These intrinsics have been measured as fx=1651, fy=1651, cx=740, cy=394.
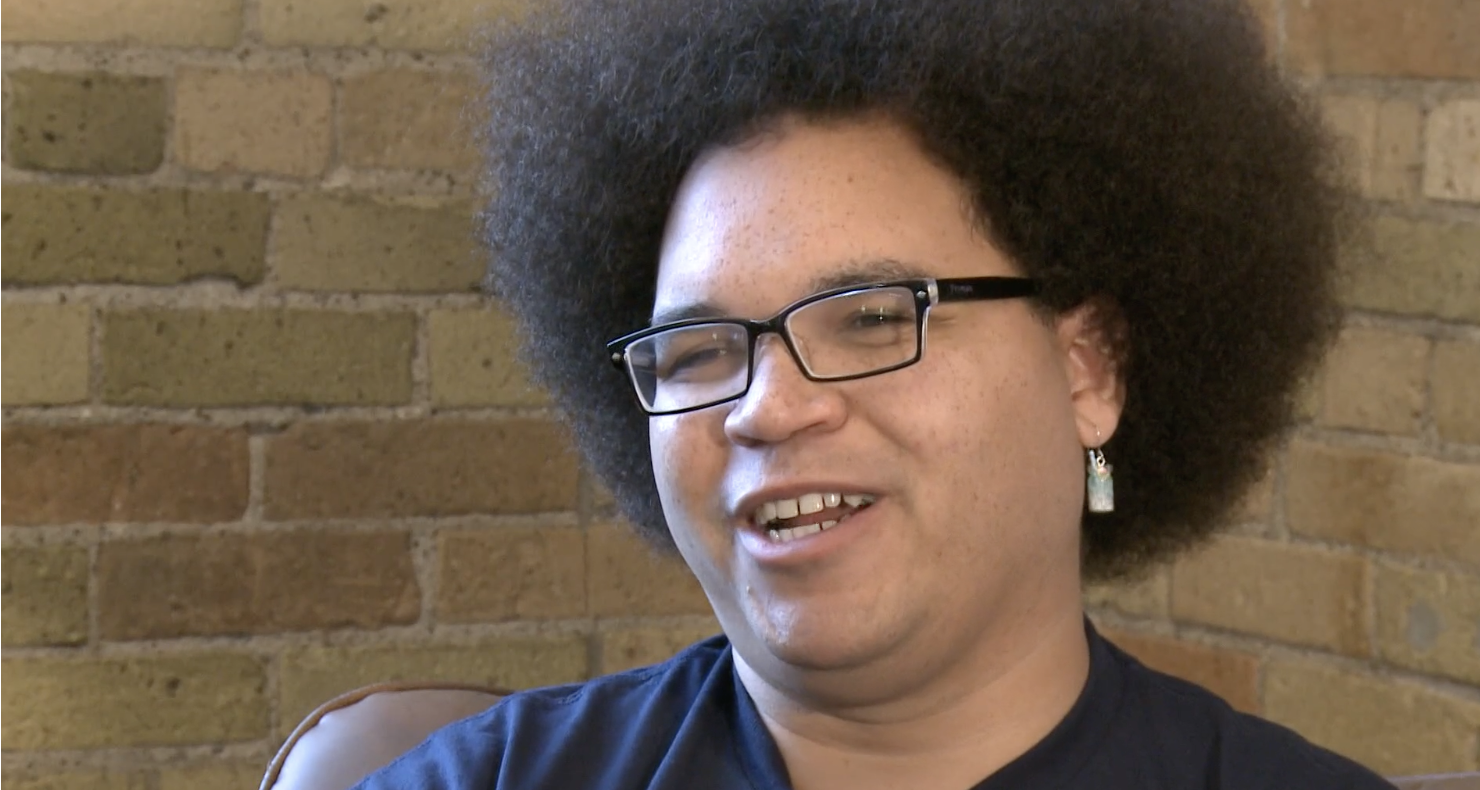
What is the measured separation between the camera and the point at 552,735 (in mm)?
1535

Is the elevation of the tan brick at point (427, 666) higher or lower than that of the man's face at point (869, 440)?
lower

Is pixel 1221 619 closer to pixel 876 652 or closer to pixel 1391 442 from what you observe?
pixel 1391 442

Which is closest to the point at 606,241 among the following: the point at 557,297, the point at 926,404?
the point at 557,297

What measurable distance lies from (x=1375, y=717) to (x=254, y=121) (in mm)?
1633

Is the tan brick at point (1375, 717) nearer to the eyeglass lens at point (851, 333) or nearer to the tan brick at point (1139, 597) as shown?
the tan brick at point (1139, 597)

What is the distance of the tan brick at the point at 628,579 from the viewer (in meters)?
2.29

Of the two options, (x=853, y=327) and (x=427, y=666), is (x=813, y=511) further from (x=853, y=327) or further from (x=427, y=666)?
(x=427, y=666)

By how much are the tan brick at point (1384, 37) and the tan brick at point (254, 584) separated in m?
1.36

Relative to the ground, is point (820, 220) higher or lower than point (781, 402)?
higher

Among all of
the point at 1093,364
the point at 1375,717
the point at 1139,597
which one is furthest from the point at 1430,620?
the point at 1093,364

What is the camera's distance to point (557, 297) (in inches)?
67.0

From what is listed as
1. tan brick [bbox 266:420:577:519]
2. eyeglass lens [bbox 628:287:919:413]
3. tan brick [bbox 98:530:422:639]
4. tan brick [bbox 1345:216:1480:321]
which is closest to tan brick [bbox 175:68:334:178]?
tan brick [bbox 266:420:577:519]

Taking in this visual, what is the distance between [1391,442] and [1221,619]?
34 cm

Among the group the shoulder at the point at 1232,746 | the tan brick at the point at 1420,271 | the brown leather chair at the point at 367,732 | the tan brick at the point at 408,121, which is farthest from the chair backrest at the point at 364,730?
the tan brick at the point at 1420,271
